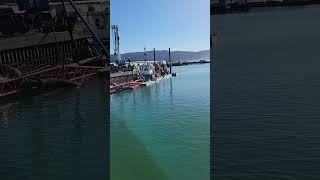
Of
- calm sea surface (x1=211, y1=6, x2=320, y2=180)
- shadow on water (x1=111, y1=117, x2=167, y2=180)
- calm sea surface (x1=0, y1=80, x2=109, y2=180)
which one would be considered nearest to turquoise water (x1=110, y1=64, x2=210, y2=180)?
shadow on water (x1=111, y1=117, x2=167, y2=180)

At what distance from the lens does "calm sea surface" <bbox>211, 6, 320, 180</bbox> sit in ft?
33.3

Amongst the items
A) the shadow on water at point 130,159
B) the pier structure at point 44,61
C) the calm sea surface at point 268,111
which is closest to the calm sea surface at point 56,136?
the pier structure at point 44,61

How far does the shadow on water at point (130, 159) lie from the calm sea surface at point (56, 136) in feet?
15.0

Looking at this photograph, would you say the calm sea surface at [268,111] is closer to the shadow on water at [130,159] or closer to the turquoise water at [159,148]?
the turquoise water at [159,148]

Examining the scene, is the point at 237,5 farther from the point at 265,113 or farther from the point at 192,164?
the point at 192,164

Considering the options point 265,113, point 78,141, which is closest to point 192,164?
point 78,141

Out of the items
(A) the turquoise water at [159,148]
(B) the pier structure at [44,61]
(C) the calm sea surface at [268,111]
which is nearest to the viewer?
(A) the turquoise water at [159,148]

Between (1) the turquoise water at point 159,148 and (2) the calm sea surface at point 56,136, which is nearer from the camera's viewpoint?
(1) the turquoise water at point 159,148

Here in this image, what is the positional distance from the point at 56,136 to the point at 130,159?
10990 mm

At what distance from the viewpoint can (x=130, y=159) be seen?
5.52m

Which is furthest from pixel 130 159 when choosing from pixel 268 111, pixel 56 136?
pixel 268 111

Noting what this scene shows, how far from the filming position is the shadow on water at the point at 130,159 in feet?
17.3

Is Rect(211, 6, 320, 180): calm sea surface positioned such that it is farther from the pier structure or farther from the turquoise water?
the pier structure

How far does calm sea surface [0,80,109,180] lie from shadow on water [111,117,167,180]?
15.0 feet
